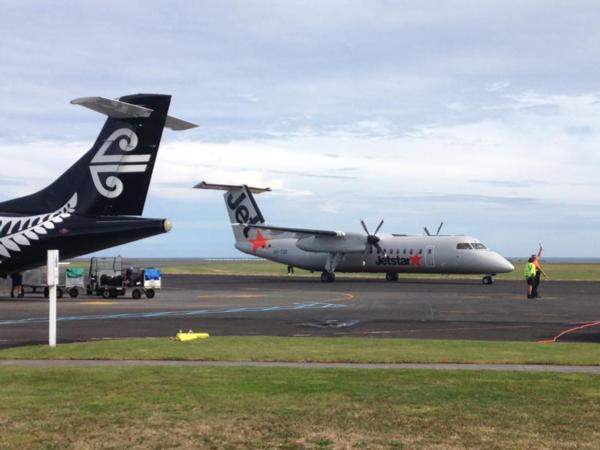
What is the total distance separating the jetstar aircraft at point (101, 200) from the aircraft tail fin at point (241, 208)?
105 ft

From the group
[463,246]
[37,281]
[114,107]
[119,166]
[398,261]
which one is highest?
[114,107]

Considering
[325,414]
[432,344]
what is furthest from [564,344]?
[325,414]

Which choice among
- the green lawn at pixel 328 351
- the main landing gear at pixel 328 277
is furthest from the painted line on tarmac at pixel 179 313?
the main landing gear at pixel 328 277

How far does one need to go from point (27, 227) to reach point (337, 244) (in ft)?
99.0

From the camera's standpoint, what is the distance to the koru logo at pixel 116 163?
2508cm

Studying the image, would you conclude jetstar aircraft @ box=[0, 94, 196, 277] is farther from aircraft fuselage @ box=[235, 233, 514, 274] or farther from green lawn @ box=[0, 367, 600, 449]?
aircraft fuselage @ box=[235, 233, 514, 274]

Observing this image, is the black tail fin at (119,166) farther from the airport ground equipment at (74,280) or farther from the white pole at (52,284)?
the white pole at (52,284)

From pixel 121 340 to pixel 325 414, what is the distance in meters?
8.00

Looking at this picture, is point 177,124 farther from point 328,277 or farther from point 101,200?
point 328,277

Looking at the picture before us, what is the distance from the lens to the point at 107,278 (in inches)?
1313

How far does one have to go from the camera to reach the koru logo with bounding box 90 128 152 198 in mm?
25078

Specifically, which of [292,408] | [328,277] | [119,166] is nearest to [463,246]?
[328,277]

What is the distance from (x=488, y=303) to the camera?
2831 centimetres

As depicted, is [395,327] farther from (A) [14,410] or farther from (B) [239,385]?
(A) [14,410]
